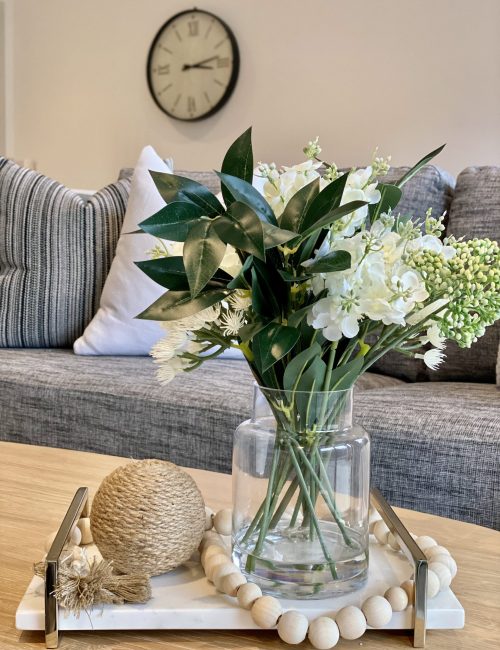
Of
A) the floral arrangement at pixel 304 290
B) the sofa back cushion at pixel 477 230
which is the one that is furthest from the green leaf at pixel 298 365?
the sofa back cushion at pixel 477 230

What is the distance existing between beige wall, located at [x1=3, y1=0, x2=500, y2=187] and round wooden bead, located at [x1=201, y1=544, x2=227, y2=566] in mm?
3032

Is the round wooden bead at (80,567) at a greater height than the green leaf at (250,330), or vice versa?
the green leaf at (250,330)

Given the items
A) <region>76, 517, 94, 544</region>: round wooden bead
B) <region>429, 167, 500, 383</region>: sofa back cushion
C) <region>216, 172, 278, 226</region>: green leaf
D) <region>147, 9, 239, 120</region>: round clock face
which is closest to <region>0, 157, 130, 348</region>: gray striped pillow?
<region>429, 167, 500, 383</region>: sofa back cushion

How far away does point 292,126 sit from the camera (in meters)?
3.92

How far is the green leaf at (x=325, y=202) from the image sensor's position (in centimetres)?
58

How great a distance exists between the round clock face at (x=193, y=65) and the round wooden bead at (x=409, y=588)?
3.69 metres

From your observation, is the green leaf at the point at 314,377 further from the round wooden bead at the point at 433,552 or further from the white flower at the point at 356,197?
the round wooden bead at the point at 433,552

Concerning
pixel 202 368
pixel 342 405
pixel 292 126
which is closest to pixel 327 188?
pixel 342 405

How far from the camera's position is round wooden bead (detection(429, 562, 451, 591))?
0.67 metres

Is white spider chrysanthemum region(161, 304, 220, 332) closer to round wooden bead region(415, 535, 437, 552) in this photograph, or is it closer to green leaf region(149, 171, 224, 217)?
green leaf region(149, 171, 224, 217)

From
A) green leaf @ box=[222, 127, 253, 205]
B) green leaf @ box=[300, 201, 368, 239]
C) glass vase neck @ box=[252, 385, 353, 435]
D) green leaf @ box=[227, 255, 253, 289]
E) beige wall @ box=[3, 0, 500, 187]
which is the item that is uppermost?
beige wall @ box=[3, 0, 500, 187]

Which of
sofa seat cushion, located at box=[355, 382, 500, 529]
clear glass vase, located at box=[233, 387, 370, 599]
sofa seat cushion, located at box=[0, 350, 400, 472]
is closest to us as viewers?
clear glass vase, located at box=[233, 387, 370, 599]

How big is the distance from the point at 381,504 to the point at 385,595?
0.58 feet

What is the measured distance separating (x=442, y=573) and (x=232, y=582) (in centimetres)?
19
